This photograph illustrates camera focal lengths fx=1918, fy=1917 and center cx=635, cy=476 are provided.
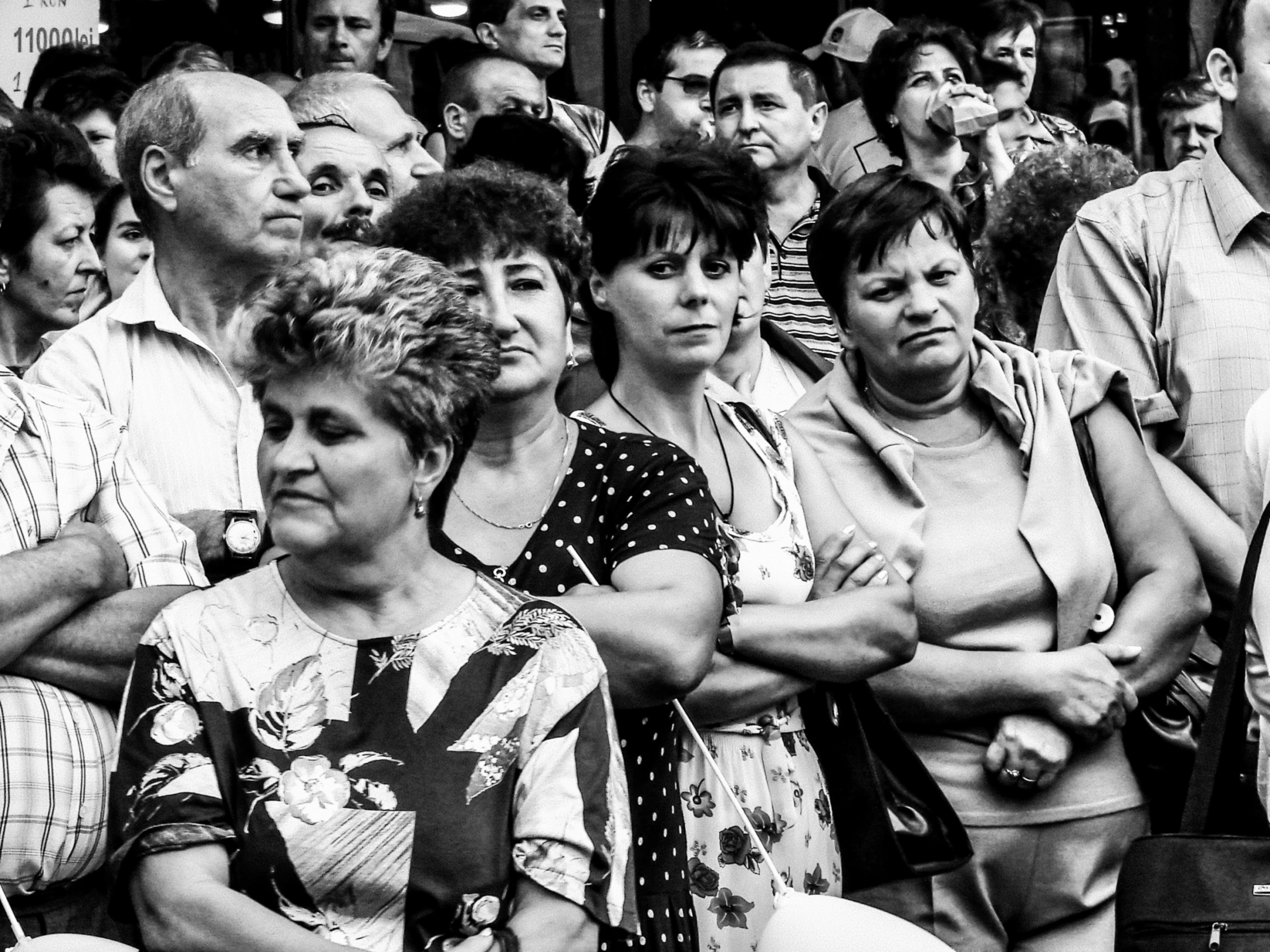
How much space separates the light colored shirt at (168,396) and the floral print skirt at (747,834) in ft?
3.41

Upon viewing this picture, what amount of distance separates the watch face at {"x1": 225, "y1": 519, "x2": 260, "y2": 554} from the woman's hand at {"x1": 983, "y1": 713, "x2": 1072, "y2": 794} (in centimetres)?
151

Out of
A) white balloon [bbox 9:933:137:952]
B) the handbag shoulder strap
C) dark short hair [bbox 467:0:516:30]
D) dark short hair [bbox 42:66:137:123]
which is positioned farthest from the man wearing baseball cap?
white balloon [bbox 9:933:137:952]

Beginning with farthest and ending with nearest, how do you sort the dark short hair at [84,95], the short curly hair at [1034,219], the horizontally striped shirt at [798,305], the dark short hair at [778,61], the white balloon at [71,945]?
1. the dark short hair at [778,61]
2. the dark short hair at [84,95]
3. the horizontally striped shirt at [798,305]
4. the short curly hair at [1034,219]
5. the white balloon at [71,945]

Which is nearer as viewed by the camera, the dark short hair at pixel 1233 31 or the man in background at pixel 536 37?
the dark short hair at pixel 1233 31

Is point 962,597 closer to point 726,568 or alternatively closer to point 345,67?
point 726,568

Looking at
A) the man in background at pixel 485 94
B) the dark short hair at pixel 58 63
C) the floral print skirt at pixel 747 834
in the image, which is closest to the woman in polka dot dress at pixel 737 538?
the floral print skirt at pixel 747 834

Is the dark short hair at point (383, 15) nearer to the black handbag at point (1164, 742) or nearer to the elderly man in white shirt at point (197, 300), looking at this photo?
the elderly man in white shirt at point (197, 300)

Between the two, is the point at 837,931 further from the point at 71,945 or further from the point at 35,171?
the point at 35,171

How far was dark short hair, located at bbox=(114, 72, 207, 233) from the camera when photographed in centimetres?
429

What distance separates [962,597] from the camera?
3.91 m

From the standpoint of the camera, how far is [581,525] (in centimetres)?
327

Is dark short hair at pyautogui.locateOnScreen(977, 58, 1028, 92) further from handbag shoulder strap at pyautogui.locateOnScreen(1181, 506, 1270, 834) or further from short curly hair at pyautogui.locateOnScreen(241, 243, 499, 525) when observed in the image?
short curly hair at pyautogui.locateOnScreen(241, 243, 499, 525)

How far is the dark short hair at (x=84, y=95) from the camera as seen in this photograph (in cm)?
626

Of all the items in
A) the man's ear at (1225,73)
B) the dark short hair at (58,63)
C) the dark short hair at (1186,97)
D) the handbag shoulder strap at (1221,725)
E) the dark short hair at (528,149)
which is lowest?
the handbag shoulder strap at (1221,725)
